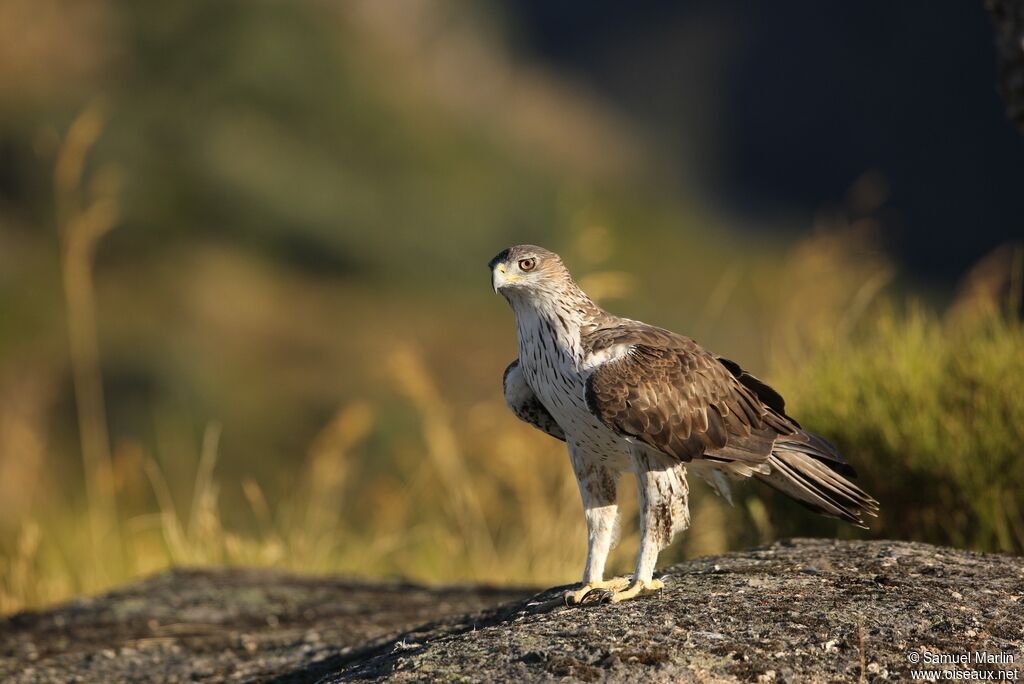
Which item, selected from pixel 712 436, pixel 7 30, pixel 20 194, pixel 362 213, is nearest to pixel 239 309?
pixel 362 213

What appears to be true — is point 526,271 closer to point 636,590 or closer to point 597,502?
point 597,502

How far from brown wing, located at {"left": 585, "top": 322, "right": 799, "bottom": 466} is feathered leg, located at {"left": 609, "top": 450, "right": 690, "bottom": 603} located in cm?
13

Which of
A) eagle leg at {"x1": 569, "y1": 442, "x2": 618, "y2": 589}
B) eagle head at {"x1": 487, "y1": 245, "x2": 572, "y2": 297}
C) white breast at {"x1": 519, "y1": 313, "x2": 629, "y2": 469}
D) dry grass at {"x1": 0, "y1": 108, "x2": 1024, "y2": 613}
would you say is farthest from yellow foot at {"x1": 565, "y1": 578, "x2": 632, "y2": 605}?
dry grass at {"x1": 0, "y1": 108, "x2": 1024, "y2": 613}

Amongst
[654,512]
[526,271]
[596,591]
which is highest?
[526,271]

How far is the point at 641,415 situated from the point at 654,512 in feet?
1.23

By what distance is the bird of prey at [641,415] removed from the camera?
389 cm

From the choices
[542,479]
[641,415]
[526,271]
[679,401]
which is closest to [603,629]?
[641,415]

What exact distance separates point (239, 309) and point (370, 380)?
3108mm

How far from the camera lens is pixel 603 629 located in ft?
11.6

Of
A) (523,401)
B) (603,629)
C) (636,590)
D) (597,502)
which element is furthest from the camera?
(523,401)

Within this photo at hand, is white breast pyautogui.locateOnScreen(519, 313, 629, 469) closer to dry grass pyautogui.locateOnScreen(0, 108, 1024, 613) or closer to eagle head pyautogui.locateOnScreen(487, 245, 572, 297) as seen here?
eagle head pyautogui.locateOnScreen(487, 245, 572, 297)

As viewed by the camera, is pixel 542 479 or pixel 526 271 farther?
pixel 542 479

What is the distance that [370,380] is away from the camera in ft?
47.8

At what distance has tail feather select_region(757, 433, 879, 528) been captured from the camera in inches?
165
